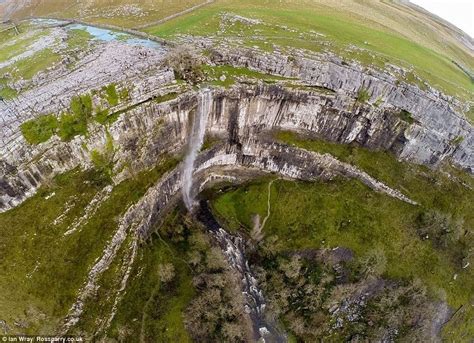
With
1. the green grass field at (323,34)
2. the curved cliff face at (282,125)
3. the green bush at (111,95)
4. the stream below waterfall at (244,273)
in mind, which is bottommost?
the stream below waterfall at (244,273)

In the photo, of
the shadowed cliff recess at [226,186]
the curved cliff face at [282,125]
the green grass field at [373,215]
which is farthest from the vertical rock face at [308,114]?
the green grass field at [373,215]

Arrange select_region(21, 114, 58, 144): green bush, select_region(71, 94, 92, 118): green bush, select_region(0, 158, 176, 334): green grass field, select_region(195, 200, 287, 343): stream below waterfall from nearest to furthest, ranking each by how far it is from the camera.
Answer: select_region(0, 158, 176, 334): green grass field → select_region(21, 114, 58, 144): green bush → select_region(71, 94, 92, 118): green bush → select_region(195, 200, 287, 343): stream below waterfall

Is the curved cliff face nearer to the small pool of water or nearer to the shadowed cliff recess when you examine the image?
the shadowed cliff recess

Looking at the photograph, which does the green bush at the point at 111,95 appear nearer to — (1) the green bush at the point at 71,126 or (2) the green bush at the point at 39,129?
(1) the green bush at the point at 71,126

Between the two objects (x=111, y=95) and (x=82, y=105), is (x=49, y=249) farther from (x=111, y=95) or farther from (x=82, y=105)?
(x=111, y=95)

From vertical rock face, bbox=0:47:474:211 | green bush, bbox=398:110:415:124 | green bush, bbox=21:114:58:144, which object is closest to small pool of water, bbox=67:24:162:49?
vertical rock face, bbox=0:47:474:211

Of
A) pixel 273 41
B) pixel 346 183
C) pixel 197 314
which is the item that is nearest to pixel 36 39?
pixel 273 41
